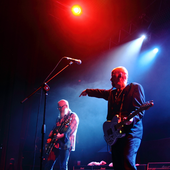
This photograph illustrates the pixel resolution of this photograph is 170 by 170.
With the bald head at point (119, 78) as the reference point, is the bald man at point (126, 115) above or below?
below

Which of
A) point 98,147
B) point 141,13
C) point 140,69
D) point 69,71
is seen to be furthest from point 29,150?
point 141,13

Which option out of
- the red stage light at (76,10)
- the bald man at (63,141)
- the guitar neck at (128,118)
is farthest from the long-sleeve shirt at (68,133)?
the red stage light at (76,10)

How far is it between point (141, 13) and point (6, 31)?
504 cm

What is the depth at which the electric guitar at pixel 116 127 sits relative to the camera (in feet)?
7.04

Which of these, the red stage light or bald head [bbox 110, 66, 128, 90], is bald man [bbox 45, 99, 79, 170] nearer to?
bald head [bbox 110, 66, 128, 90]

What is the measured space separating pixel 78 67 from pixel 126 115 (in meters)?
6.05

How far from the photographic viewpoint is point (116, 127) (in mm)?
2291

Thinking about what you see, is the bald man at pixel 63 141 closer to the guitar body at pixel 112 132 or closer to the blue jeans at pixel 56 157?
the blue jeans at pixel 56 157

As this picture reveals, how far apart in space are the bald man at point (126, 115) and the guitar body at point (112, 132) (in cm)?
6

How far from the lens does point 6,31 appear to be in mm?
6445

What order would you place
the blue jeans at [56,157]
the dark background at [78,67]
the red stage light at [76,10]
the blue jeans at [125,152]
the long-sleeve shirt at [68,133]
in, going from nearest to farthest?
the blue jeans at [125,152] < the blue jeans at [56,157] < the long-sleeve shirt at [68,133] < the dark background at [78,67] < the red stage light at [76,10]

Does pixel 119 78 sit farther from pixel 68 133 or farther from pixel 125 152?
pixel 68 133

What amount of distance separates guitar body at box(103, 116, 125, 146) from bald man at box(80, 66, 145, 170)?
0.06 metres

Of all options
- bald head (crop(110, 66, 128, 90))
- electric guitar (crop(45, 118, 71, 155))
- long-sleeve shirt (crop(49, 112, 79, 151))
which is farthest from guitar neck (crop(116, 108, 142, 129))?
electric guitar (crop(45, 118, 71, 155))
